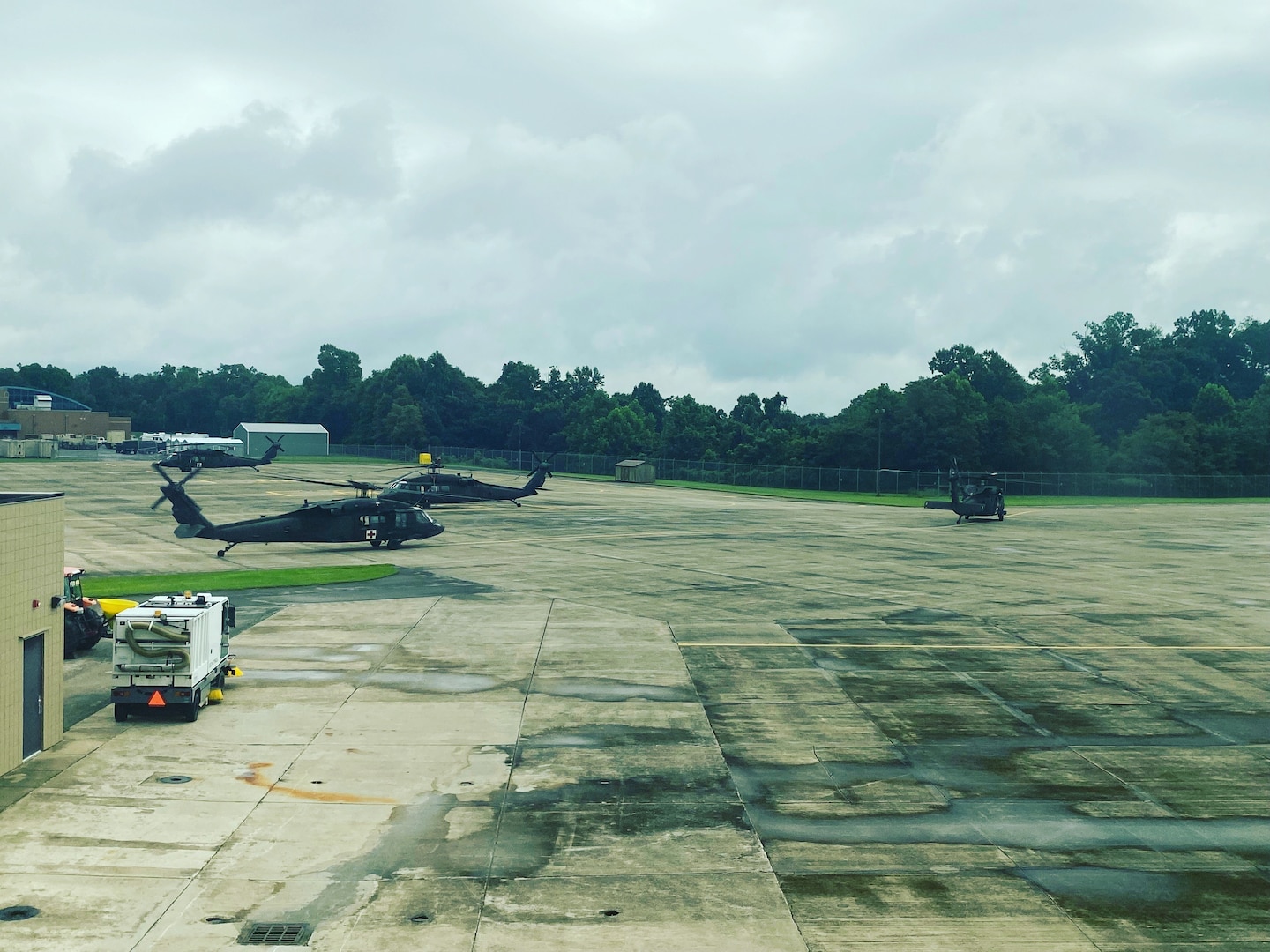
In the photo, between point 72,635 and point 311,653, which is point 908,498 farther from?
point 72,635

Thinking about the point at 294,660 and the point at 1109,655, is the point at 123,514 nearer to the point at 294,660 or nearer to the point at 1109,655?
the point at 294,660

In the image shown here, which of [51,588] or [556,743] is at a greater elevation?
[51,588]

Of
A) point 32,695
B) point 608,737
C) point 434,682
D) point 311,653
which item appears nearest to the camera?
point 32,695

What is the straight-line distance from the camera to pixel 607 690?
25.3m

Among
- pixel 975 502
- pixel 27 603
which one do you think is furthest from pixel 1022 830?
pixel 975 502

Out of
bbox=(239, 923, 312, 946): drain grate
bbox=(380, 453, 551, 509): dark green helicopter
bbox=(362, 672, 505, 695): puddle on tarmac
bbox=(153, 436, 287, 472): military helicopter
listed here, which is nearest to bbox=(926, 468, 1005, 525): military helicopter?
bbox=(380, 453, 551, 509): dark green helicopter

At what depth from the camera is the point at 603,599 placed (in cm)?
3866

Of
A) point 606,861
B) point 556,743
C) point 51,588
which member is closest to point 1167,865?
point 606,861

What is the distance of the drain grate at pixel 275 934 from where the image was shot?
12.7m

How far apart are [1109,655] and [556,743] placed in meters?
17.6

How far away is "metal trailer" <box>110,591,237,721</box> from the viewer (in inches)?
842

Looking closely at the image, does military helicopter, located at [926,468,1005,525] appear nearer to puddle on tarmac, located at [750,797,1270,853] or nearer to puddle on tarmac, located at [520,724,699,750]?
puddle on tarmac, located at [520,724,699,750]

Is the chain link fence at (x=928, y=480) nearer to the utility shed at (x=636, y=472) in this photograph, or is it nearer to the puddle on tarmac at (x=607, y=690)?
the utility shed at (x=636, y=472)

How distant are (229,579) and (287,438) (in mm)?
159258
